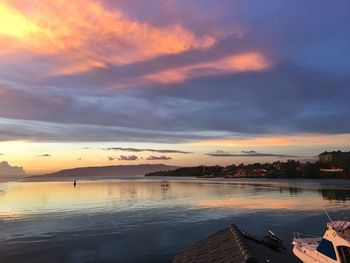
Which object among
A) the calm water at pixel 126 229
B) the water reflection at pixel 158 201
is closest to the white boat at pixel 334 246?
the calm water at pixel 126 229

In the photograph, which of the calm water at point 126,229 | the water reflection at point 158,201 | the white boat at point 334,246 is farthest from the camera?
the water reflection at point 158,201

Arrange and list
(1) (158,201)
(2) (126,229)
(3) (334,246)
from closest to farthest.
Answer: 1. (3) (334,246)
2. (2) (126,229)
3. (1) (158,201)

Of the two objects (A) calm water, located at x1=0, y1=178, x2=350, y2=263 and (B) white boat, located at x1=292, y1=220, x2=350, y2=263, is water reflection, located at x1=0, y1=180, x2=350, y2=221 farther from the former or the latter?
(B) white boat, located at x1=292, y1=220, x2=350, y2=263

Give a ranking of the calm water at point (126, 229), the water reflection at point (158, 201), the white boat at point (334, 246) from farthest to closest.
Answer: the water reflection at point (158, 201) < the calm water at point (126, 229) < the white boat at point (334, 246)

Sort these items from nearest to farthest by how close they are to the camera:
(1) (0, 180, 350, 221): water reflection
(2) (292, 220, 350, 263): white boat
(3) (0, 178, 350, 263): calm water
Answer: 1. (2) (292, 220, 350, 263): white boat
2. (3) (0, 178, 350, 263): calm water
3. (1) (0, 180, 350, 221): water reflection

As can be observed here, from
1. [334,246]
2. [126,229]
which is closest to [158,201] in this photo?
[126,229]

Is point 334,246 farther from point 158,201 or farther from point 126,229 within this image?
point 158,201

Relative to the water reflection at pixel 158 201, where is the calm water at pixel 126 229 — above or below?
below

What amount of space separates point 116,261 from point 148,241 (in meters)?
9.07

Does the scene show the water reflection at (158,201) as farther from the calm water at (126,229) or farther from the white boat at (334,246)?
the white boat at (334,246)

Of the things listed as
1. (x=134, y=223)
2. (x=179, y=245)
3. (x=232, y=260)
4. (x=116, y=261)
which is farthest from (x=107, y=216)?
(x=232, y=260)

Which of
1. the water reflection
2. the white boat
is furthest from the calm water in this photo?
the white boat

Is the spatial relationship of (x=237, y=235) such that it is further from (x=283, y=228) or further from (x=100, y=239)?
(x=283, y=228)

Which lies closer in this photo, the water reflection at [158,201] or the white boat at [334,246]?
the white boat at [334,246]
